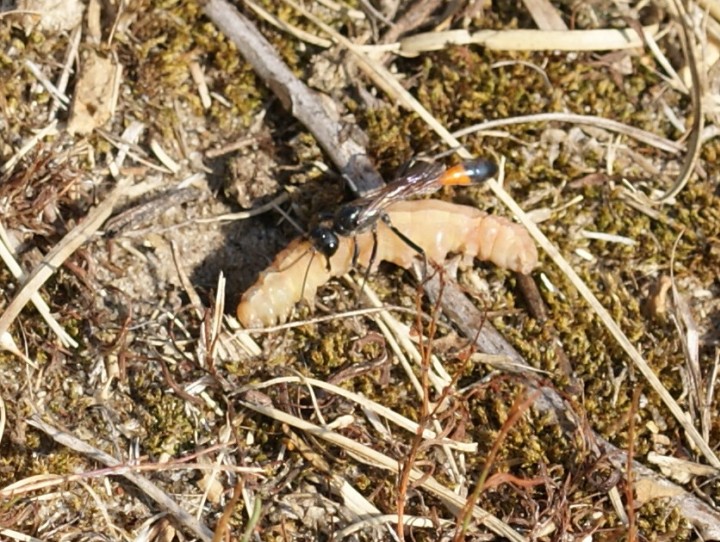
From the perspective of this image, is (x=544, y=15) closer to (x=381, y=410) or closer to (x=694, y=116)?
(x=694, y=116)

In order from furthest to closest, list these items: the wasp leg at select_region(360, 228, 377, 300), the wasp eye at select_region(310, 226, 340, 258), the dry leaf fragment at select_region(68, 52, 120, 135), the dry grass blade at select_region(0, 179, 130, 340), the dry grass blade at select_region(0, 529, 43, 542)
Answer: the dry leaf fragment at select_region(68, 52, 120, 135) → the wasp leg at select_region(360, 228, 377, 300) → the wasp eye at select_region(310, 226, 340, 258) → the dry grass blade at select_region(0, 179, 130, 340) → the dry grass blade at select_region(0, 529, 43, 542)

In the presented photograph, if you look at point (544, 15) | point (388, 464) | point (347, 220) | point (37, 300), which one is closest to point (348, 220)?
point (347, 220)

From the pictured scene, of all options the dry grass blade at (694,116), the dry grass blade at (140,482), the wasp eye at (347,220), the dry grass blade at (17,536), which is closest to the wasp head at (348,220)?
the wasp eye at (347,220)

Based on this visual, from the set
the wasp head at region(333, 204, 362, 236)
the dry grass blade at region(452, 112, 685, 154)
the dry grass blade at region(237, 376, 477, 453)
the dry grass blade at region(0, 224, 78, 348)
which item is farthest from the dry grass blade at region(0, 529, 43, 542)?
the dry grass blade at region(452, 112, 685, 154)

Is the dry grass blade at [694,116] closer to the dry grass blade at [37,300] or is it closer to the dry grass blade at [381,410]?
the dry grass blade at [381,410]

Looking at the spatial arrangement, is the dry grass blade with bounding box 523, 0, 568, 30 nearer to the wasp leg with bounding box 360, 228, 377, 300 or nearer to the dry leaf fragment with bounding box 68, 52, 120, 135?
the wasp leg with bounding box 360, 228, 377, 300
